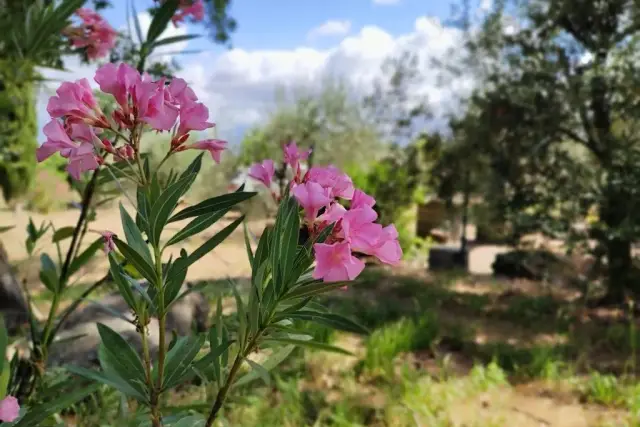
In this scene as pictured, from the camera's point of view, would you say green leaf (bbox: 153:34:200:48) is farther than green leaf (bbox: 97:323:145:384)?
Yes

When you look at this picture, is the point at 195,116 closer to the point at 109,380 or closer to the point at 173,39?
the point at 109,380

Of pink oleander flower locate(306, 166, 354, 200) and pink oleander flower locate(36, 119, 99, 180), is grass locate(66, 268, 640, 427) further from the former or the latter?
pink oleander flower locate(36, 119, 99, 180)

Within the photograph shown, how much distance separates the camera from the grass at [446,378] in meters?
2.21

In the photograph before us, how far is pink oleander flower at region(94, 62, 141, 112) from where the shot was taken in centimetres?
59

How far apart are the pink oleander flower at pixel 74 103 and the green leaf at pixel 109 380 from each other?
0.87 ft

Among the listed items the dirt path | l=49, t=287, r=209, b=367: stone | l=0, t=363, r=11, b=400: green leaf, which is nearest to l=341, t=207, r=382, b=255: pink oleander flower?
l=0, t=363, r=11, b=400: green leaf

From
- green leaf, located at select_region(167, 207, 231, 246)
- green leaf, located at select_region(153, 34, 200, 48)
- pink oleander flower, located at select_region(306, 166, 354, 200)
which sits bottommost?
green leaf, located at select_region(167, 207, 231, 246)

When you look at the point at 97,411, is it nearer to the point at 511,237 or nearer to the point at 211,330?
the point at 211,330

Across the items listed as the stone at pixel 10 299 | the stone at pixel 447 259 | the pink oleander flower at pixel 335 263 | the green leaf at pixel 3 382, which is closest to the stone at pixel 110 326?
the stone at pixel 10 299

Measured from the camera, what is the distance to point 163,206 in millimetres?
592

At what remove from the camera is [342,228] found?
1.91ft

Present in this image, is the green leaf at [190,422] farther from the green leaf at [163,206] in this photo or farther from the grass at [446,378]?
the grass at [446,378]

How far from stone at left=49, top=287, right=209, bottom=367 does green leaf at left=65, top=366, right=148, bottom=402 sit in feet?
4.94

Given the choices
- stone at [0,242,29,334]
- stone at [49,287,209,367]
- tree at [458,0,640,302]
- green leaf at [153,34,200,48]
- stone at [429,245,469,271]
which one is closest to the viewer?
green leaf at [153,34,200,48]
